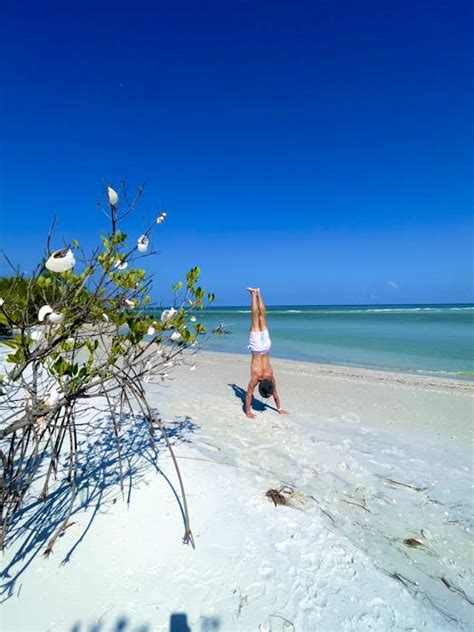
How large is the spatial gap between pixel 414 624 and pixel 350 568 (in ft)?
1.40

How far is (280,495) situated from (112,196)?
2.81 meters

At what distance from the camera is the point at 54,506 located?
9.06ft

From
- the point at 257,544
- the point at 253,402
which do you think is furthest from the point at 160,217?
the point at 253,402

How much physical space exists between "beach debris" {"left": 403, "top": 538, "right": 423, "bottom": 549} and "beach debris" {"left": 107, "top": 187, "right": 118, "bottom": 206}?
3451 millimetres

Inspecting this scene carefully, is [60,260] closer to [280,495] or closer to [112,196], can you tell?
[112,196]

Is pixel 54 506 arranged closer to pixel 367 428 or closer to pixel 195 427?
pixel 195 427

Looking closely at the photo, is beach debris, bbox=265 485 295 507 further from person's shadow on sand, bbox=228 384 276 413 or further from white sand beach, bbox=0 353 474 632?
person's shadow on sand, bbox=228 384 276 413

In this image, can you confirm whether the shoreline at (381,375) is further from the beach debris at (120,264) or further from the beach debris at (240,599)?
the beach debris at (120,264)

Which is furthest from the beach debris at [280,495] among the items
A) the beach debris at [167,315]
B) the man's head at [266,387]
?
the man's head at [266,387]

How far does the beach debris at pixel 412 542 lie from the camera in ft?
9.49

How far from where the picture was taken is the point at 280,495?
10.4 feet

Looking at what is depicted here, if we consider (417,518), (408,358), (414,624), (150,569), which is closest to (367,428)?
(417,518)

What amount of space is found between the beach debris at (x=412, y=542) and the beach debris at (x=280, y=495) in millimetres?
1003

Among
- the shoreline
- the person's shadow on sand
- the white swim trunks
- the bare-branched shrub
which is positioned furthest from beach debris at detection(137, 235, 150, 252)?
the shoreline
